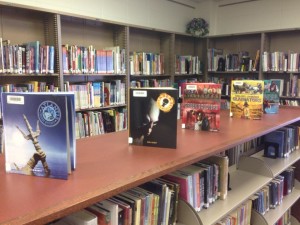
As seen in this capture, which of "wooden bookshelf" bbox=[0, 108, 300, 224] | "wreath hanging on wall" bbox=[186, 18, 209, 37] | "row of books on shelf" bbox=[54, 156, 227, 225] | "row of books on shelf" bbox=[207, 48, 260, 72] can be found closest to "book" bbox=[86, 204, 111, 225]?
"row of books on shelf" bbox=[54, 156, 227, 225]

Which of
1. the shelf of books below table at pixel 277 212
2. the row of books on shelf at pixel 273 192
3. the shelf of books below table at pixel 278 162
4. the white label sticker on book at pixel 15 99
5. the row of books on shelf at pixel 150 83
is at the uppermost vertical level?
the row of books on shelf at pixel 150 83

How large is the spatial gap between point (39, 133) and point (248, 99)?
1477 mm

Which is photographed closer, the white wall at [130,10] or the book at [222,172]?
the book at [222,172]

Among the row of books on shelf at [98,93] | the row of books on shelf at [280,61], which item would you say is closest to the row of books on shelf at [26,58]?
the row of books on shelf at [98,93]

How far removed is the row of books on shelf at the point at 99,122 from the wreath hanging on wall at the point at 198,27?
218cm

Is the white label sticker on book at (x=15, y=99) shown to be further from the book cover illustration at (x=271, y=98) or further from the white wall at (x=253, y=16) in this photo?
the white wall at (x=253, y=16)

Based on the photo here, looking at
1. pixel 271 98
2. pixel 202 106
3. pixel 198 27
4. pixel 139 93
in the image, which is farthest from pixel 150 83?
pixel 139 93

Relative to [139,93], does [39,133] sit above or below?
below

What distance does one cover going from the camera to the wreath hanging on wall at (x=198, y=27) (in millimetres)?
4797

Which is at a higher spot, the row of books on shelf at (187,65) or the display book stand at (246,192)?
the row of books on shelf at (187,65)

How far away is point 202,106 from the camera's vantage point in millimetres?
1513

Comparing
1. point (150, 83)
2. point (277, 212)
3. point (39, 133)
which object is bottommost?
point (277, 212)

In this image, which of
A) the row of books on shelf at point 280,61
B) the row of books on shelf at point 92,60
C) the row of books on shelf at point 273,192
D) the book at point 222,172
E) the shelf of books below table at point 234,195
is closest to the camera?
the shelf of books below table at point 234,195

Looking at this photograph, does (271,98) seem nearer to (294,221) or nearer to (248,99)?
(248,99)
